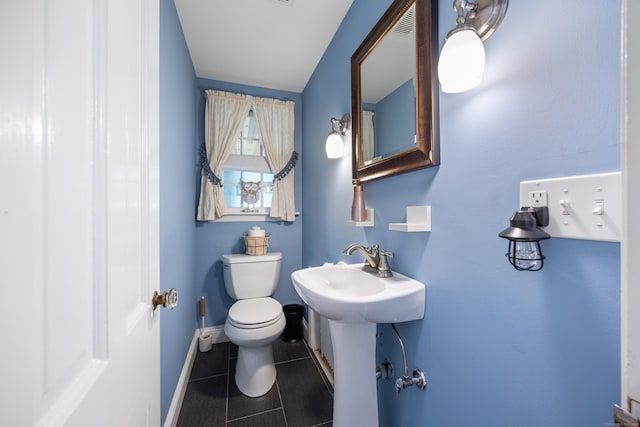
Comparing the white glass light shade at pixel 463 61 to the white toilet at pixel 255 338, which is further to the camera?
the white toilet at pixel 255 338

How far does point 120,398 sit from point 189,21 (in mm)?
1989

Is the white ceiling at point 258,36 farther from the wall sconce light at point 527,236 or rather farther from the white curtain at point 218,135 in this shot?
the wall sconce light at point 527,236

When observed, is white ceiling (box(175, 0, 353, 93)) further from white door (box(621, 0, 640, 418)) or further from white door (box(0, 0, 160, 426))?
white door (box(621, 0, 640, 418))

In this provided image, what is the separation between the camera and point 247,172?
235cm

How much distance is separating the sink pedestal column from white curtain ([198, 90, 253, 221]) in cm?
161

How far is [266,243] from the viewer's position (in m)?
2.18

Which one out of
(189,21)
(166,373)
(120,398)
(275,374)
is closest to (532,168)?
(120,398)

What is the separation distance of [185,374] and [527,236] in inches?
79.9

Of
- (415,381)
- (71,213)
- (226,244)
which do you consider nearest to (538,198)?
(415,381)

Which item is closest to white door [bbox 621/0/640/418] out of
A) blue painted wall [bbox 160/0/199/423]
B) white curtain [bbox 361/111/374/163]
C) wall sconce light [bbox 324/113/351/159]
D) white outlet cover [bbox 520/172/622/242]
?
white outlet cover [bbox 520/172/622/242]

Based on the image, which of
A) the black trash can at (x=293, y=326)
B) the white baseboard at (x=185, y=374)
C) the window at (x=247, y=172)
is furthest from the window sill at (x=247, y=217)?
the white baseboard at (x=185, y=374)

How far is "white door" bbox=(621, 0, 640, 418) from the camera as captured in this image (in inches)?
11.3

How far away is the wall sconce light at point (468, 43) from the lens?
0.63 m

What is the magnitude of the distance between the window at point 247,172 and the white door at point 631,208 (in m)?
2.26
